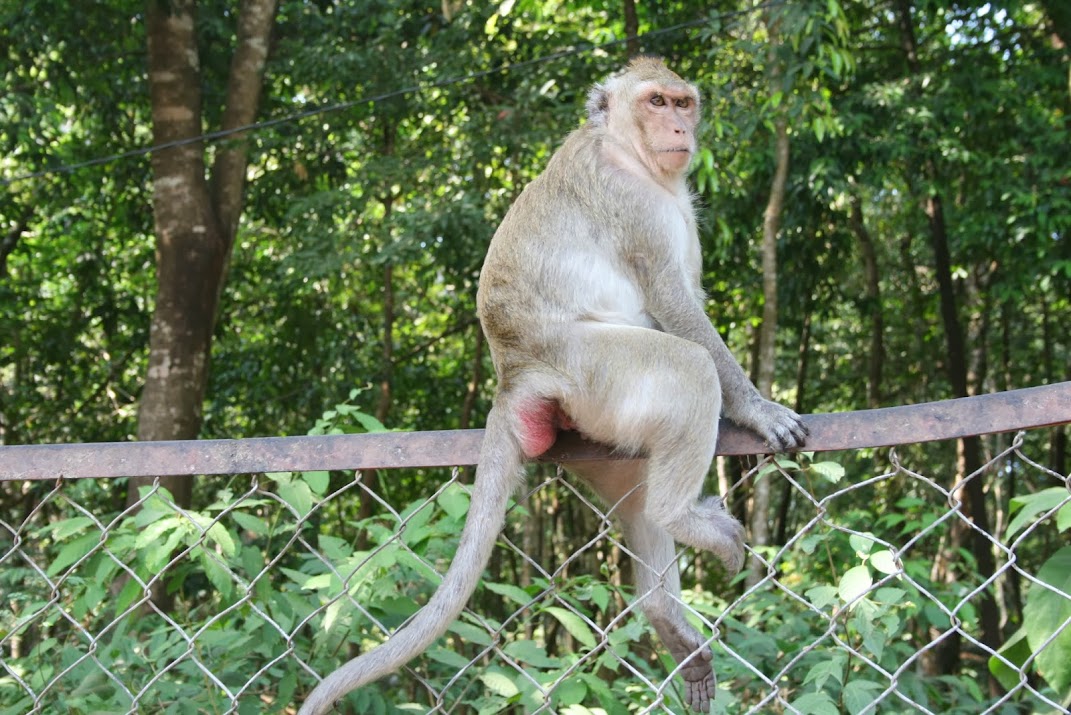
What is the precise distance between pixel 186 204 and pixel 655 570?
6.12 meters

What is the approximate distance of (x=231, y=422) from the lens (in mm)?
11031

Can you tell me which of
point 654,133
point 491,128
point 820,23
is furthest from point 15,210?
point 654,133

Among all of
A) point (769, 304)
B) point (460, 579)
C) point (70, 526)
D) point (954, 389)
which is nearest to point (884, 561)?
point (460, 579)

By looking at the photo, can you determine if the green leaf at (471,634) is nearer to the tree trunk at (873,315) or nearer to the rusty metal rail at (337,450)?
A: the rusty metal rail at (337,450)

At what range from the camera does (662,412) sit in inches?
106

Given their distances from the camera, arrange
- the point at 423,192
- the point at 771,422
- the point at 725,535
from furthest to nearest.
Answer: the point at 423,192 < the point at 725,535 < the point at 771,422

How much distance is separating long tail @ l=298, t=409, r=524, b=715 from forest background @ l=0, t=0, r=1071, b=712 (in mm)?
3780

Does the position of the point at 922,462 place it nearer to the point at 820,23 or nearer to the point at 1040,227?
the point at 1040,227

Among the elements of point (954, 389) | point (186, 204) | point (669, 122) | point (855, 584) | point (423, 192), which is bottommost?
point (954, 389)

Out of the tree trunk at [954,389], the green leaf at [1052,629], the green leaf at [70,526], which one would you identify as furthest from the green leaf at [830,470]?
the tree trunk at [954,389]

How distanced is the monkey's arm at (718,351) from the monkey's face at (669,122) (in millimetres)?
432

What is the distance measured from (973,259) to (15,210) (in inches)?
341

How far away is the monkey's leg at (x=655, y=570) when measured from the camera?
260 centimetres

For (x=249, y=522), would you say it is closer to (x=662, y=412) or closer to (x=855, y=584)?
(x=662, y=412)
